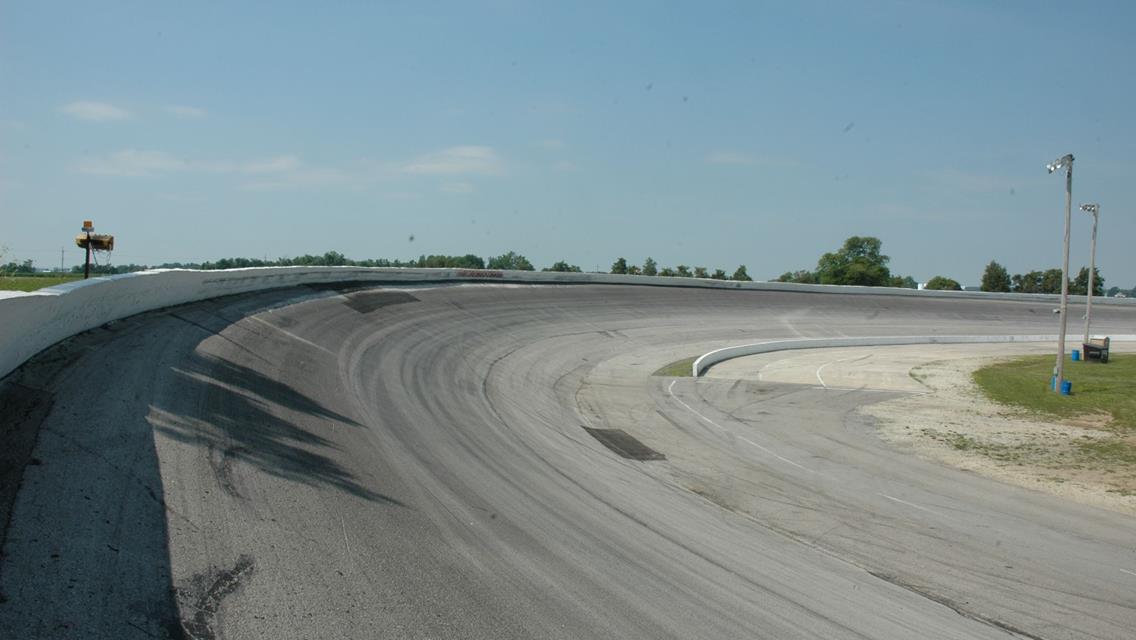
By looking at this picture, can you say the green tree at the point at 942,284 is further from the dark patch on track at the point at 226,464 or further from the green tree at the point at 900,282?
the dark patch on track at the point at 226,464

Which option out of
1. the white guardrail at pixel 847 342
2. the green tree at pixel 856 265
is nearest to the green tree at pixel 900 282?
the green tree at pixel 856 265

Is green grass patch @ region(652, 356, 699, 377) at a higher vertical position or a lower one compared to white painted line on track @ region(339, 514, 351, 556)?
lower

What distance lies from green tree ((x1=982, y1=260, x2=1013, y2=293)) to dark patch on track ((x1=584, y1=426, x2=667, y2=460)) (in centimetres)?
14960

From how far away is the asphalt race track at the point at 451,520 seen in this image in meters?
6.55

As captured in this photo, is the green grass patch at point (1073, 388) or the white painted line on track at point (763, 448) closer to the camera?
the white painted line on track at point (763, 448)

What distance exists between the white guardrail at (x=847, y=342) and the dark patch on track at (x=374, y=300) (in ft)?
40.8

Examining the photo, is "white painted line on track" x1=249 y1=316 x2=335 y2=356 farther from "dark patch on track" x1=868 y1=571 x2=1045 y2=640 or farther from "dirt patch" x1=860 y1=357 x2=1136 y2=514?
"dirt patch" x1=860 y1=357 x2=1136 y2=514

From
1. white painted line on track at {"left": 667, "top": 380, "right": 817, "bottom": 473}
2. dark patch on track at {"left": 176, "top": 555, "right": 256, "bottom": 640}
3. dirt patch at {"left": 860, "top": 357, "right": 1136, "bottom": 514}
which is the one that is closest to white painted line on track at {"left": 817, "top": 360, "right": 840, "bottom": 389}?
dirt patch at {"left": 860, "top": 357, "right": 1136, "bottom": 514}

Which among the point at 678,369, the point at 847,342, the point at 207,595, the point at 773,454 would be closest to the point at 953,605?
the point at 207,595

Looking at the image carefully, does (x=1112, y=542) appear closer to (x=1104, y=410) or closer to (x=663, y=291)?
(x=1104, y=410)

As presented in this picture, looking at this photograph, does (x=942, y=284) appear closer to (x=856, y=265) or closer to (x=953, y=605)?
(x=856, y=265)

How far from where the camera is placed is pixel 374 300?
3048 centimetres

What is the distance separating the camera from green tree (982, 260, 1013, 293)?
147 m

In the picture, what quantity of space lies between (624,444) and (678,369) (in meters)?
15.0
